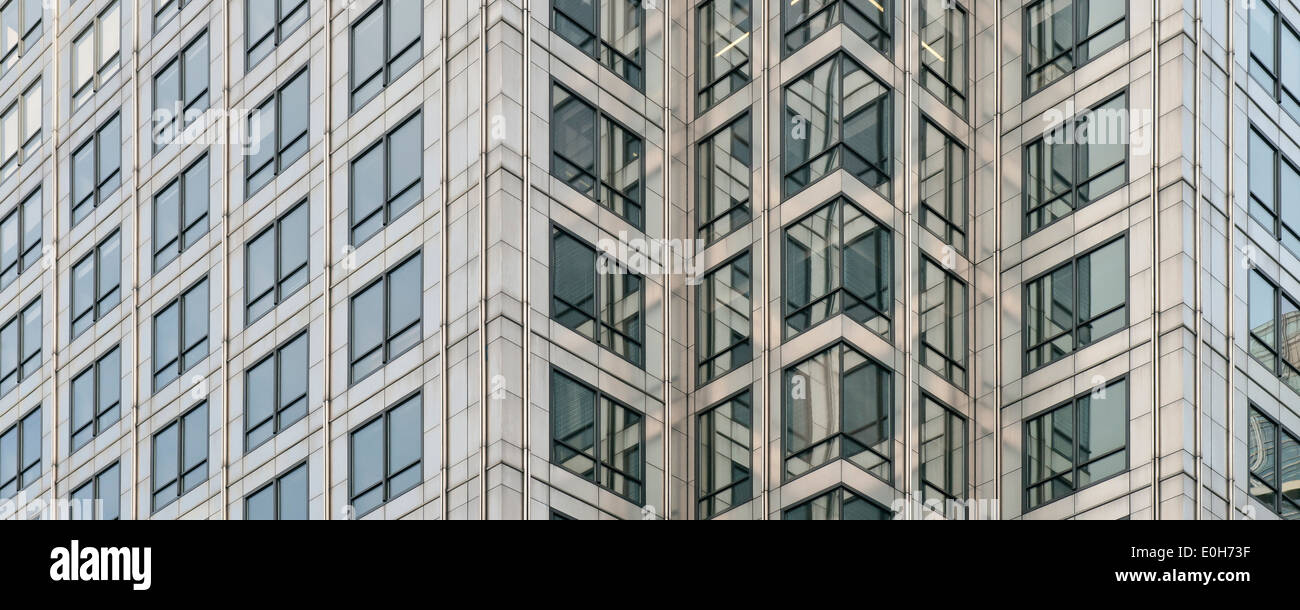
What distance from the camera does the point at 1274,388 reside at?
134 ft

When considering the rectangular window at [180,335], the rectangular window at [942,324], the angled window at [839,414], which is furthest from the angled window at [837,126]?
the rectangular window at [180,335]

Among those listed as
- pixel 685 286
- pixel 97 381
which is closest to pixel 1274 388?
pixel 685 286

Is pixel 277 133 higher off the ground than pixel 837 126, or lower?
higher

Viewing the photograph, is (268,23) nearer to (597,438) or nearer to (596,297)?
(596,297)

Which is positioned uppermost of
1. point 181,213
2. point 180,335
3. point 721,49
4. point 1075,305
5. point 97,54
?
point 97,54

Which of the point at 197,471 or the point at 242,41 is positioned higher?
the point at 242,41

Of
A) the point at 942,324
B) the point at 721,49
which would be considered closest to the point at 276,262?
the point at 721,49

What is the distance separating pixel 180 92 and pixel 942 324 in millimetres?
18034

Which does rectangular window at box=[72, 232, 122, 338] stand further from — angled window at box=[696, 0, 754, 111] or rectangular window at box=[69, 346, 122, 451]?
angled window at box=[696, 0, 754, 111]

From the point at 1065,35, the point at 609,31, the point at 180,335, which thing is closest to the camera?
the point at 609,31

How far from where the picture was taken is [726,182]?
141 feet

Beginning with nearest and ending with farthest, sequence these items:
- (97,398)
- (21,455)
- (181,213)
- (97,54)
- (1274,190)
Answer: (1274,190)
(181,213)
(97,398)
(97,54)
(21,455)
